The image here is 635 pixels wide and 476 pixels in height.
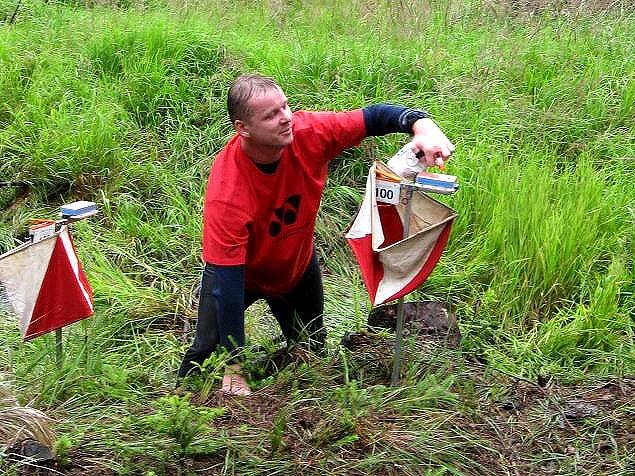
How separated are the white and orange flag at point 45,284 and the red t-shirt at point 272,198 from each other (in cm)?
43

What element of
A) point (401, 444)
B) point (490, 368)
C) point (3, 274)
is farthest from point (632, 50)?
point (3, 274)

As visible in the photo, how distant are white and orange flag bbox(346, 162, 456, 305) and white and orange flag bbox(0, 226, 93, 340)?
35.0 inches

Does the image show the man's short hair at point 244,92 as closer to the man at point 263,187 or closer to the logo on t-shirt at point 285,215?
the man at point 263,187

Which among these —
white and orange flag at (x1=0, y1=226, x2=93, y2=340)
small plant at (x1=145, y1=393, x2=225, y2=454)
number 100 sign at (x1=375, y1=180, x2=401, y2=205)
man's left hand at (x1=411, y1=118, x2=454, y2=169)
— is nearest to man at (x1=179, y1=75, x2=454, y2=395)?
man's left hand at (x1=411, y1=118, x2=454, y2=169)

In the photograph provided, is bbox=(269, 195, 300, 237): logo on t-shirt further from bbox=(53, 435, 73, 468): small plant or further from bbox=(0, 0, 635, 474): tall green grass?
bbox=(53, 435, 73, 468): small plant

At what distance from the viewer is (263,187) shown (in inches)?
108

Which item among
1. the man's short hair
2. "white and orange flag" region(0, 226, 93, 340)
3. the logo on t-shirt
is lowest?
"white and orange flag" region(0, 226, 93, 340)

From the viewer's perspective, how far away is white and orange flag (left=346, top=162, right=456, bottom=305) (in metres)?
2.63

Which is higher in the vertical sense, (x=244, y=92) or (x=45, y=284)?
(x=244, y=92)

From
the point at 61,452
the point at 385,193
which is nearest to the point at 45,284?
the point at 61,452

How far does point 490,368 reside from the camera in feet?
10.5

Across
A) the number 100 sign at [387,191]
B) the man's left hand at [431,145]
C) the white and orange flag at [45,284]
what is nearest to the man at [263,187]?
the man's left hand at [431,145]

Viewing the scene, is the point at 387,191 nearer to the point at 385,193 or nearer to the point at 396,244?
the point at 385,193

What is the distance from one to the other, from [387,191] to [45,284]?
111 centimetres
